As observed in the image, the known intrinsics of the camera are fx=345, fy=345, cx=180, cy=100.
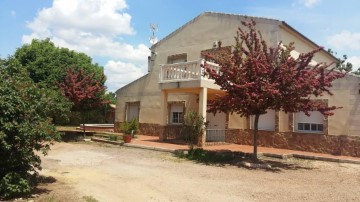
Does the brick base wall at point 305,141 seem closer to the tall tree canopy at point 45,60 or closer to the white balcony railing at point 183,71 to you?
the white balcony railing at point 183,71

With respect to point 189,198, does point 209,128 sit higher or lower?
higher

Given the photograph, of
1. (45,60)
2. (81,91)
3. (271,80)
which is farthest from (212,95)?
(45,60)

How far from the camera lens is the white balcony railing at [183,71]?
1698 centimetres

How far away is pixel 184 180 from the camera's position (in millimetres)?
9656

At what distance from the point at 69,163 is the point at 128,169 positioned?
8.13ft

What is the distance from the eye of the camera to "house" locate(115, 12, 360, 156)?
1536 centimetres

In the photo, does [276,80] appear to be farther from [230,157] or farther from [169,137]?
[169,137]

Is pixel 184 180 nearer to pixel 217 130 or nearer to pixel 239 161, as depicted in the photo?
pixel 239 161

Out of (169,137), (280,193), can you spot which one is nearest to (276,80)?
(280,193)

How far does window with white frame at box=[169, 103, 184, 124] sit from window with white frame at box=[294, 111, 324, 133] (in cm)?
764

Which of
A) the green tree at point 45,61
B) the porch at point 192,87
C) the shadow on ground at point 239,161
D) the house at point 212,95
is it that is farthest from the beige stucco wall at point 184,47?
the green tree at point 45,61

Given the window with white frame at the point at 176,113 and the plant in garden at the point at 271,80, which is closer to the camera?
the plant in garden at the point at 271,80

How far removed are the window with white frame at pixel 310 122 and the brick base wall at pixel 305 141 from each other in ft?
1.06

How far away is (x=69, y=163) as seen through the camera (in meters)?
12.3
